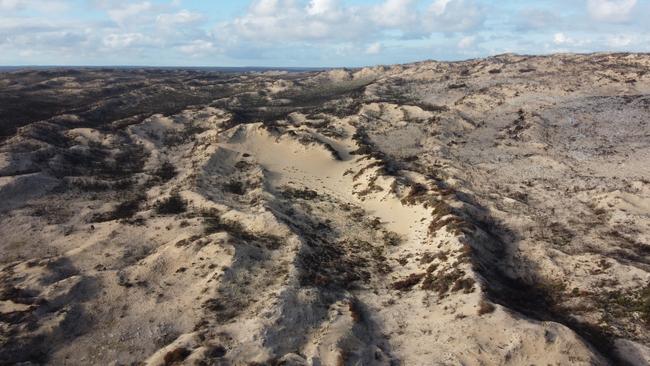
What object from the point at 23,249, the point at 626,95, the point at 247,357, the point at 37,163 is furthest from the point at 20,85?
the point at 626,95

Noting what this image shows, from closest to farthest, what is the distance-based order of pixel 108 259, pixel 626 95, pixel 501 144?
1. pixel 108 259
2. pixel 501 144
3. pixel 626 95

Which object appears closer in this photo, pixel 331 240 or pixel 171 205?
pixel 331 240

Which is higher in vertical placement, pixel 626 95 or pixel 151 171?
pixel 626 95

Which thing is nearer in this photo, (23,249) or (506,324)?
(506,324)

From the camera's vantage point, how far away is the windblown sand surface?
18.7 meters

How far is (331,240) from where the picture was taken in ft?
95.1

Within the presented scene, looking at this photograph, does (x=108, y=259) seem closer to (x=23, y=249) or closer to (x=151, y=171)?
(x=23, y=249)

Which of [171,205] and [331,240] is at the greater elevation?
[171,205]

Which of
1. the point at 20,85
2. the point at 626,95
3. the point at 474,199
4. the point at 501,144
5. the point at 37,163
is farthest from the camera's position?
the point at 20,85

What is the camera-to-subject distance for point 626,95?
62.2 m

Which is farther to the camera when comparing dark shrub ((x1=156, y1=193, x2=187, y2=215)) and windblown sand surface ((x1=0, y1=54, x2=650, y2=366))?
dark shrub ((x1=156, y1=193, x2=187, y2=215))

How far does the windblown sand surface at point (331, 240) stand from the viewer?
735 inches

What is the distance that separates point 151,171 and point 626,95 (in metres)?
60.0

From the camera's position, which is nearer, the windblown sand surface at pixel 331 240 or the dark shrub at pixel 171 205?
the windblown sand surface at pixel 331 240
